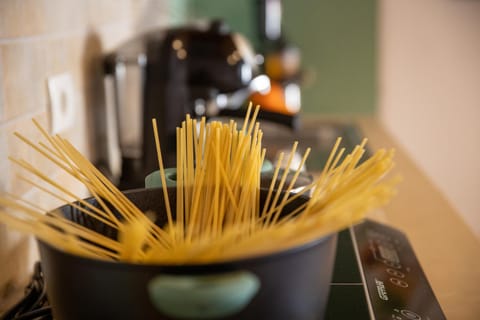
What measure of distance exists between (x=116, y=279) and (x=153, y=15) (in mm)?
1379

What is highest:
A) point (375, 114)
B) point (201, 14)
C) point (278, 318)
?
point (201, 14)

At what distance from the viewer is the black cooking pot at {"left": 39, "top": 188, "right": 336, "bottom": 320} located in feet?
1.16

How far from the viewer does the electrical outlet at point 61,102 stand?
0.84m

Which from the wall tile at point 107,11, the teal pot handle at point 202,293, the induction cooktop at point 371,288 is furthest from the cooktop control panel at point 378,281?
the wall tile at point 107,11

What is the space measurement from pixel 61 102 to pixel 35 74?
10 centimetres

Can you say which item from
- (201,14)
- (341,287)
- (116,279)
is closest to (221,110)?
(341,287)

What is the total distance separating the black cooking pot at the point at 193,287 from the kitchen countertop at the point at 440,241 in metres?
0.32

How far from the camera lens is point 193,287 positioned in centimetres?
35

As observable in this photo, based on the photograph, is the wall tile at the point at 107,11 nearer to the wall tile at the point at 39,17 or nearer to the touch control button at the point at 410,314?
the wall tile at the point at 39,17

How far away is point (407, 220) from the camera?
0.99 m

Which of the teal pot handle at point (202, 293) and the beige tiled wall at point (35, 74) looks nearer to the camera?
the teal pot handle at point (202, 293)

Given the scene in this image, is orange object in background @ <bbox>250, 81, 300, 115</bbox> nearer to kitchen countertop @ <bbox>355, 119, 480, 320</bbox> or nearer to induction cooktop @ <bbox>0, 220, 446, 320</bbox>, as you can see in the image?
kitchen countertop @ <bbox>355, 119, 480, 320</bbox>

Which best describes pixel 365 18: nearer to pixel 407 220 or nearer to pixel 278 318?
pixel 407 220

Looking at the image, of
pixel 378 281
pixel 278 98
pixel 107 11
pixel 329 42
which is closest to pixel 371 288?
pixel 378 281
